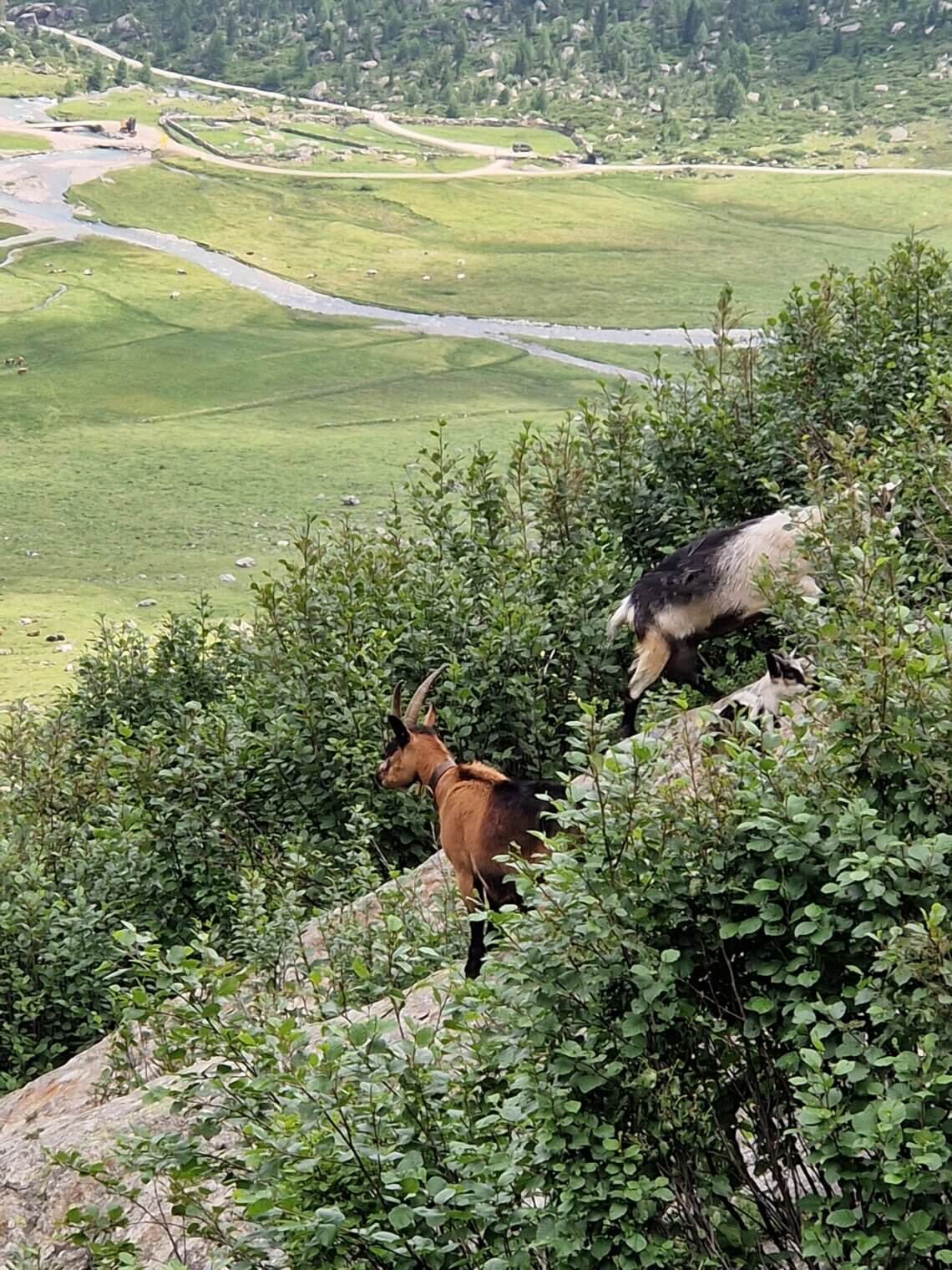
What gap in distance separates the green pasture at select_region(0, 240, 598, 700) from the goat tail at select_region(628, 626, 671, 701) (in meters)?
16.5

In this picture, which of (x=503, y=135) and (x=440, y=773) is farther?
(x=503, y=135)

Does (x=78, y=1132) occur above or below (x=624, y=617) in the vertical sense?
below

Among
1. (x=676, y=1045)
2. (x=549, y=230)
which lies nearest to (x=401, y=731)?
(x=676, y=1045)

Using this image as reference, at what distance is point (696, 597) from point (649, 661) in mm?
565

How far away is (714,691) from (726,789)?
599 centimetres

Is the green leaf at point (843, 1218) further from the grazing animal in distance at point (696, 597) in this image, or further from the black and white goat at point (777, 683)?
the grazing animal in distance at point (696, 597)

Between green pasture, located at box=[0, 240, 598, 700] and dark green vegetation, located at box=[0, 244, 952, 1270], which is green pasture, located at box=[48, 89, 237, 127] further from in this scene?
dark green vegetation, located at box=[0, 244, 952, 1270]

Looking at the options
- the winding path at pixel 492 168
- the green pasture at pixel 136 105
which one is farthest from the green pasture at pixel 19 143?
the winding path at pixel 492 168

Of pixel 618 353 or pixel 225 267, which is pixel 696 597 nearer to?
pixel 618 353

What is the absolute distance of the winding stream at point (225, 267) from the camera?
170ft

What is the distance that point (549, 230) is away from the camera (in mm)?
61188

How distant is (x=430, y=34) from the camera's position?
8362 cm

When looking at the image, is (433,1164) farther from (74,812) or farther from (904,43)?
(904,43)

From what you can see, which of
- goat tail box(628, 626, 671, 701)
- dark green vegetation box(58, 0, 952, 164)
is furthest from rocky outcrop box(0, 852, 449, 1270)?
dark green vegetation box(58, 0, 952, 164)
